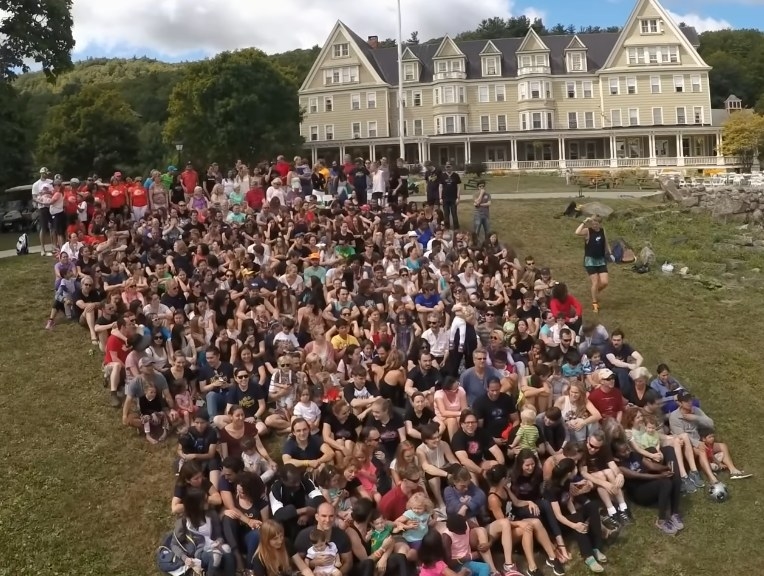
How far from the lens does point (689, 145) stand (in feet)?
188

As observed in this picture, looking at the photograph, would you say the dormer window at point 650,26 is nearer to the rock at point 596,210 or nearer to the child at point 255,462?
the rock at point 596,210

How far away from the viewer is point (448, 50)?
58625 mm

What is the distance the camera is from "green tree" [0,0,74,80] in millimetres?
26078

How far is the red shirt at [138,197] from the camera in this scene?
16891mm

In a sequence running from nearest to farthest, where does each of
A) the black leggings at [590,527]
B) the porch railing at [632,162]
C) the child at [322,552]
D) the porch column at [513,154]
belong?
the child at [322,552] → the black leggings at [590,527] → the porch railing at [632,162] → the porch column at [513,154]

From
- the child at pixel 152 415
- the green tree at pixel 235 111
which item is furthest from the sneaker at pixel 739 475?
the green tree at pixel 235 111

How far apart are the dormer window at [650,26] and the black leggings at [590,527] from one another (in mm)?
56317

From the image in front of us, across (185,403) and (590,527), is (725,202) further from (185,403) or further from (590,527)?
(185,403)

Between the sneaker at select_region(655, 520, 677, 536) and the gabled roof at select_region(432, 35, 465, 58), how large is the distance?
54018 mm

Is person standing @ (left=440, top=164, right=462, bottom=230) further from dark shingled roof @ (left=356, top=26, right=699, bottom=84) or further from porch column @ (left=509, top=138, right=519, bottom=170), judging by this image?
dark shingled roof @ (left=356, top=26, right=699, bottom=84)

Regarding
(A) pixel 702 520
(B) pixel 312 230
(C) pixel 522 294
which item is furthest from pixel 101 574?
(B) pixel 312 230

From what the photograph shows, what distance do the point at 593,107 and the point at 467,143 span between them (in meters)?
11.3

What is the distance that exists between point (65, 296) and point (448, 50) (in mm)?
50442

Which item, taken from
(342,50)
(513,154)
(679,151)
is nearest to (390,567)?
(513,154)
